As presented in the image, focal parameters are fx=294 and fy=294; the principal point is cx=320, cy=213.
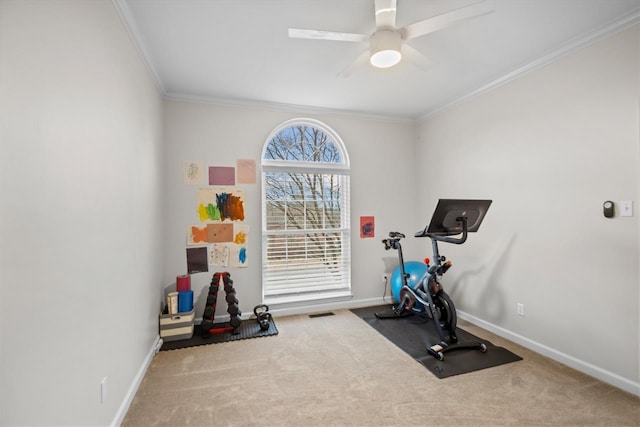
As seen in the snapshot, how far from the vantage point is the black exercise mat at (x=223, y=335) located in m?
3.00

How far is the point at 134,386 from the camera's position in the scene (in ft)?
7.09

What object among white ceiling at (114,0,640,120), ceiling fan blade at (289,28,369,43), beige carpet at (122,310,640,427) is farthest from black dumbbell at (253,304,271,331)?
ceiling fan blade at (289,28,369,43)

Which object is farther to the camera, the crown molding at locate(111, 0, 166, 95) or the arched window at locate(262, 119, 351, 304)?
the arched window at locate(262, 119, 351, 304)

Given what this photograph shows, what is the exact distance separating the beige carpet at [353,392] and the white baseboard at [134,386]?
43 mm

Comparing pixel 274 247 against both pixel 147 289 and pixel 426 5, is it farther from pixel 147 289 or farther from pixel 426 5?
pixel 426 5

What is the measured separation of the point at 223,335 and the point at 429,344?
2.16 m

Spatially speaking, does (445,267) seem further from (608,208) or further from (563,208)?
(608,208)

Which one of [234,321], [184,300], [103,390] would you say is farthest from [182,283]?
[103,390]

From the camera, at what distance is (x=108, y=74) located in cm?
174

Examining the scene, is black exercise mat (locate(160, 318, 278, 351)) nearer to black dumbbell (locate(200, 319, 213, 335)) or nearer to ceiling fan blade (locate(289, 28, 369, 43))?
black dumbbell (locate(200, 319, 213, 335))

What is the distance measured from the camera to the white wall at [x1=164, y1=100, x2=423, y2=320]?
3471 millimetres

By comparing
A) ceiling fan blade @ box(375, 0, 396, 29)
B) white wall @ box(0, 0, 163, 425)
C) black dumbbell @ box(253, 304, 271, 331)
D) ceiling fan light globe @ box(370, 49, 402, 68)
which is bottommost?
black dumbbell @ box(253, 304, 271, 331)

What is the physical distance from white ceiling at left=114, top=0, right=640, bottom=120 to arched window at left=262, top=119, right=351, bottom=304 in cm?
63

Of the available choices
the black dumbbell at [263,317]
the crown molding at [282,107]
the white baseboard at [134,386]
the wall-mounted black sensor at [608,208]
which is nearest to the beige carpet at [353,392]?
the white baseboard at [134,386]
